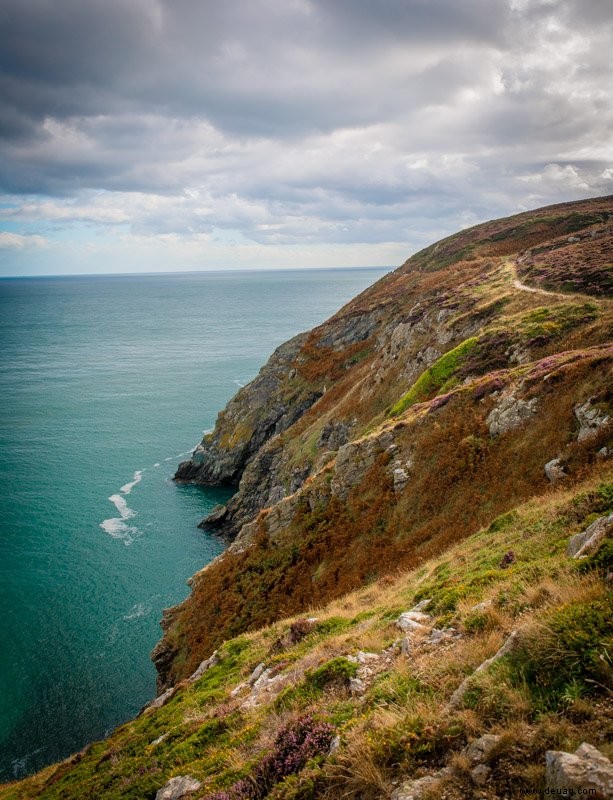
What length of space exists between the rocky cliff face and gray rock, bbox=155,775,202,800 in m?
15.0

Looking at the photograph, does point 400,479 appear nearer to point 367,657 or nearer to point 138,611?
point 367,657

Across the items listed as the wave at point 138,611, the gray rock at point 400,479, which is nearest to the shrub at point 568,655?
the gray rock at point 400,479

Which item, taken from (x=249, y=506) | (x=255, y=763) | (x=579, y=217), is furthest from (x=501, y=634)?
(x=579, y=217)

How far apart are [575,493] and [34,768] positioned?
42024mm

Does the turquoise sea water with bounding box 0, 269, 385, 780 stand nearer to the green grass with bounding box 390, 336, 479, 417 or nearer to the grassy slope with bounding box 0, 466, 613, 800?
the grassy slope with bounding box 0, 466, 613, 800

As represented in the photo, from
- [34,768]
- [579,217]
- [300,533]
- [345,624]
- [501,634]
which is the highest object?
[579,217]

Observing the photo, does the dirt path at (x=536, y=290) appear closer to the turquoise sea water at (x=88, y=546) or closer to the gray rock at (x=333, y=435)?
the gray rock at (x=333, y=435)

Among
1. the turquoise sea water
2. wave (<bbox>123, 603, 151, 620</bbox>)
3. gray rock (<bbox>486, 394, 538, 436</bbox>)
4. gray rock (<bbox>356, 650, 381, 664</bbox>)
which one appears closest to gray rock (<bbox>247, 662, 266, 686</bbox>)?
gray rock (<bbox>356, 650, 381, 664</bbox>)

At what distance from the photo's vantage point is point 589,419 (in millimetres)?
22969

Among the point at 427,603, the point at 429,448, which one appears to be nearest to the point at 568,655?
the point at 427,603

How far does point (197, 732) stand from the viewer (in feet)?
49.3

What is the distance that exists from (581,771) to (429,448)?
25525 millimetres

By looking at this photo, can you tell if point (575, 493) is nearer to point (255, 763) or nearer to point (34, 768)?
point (255, 763)

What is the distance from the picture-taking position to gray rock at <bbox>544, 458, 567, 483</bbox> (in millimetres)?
21875
